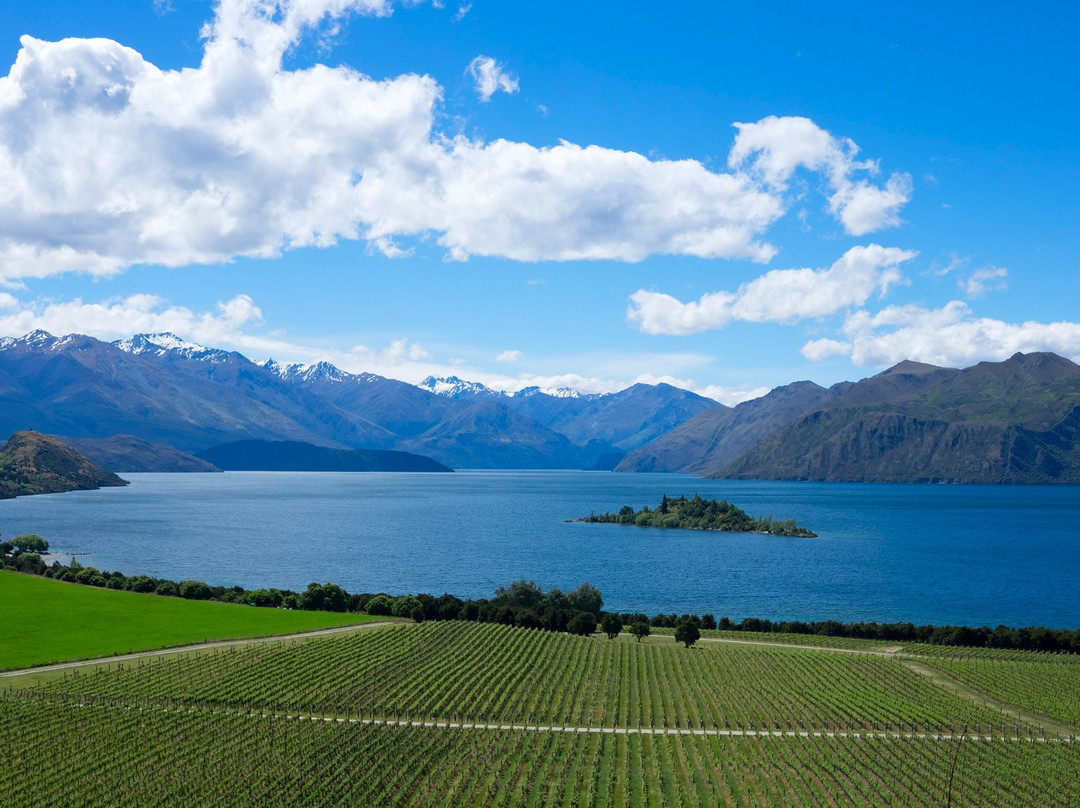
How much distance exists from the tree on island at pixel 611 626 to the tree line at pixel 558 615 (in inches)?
4.5

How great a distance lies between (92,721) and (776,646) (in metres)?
67.5

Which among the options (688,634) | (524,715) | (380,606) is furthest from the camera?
(380,606)

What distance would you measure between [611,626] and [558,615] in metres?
6.48

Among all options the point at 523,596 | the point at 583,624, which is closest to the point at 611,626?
the point at 583,624

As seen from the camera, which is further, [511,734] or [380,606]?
[380,606]

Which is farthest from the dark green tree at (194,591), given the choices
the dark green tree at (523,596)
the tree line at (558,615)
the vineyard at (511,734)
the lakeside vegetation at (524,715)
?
the dark green tree at (523,596)

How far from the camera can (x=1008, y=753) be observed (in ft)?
180

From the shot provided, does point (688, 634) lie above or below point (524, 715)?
below

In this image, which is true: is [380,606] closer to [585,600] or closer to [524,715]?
[585,600]

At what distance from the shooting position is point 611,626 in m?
98.3

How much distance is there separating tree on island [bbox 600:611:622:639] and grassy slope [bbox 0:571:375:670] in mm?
28061

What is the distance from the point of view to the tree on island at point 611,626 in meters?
97.8

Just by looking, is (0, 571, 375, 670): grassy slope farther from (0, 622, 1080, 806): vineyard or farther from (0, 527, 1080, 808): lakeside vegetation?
(0, 622, 1080, 806): vineyard

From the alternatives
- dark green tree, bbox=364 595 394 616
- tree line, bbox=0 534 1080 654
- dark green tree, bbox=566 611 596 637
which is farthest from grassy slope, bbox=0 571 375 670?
dark green tree, bbox=566 611 596 637
